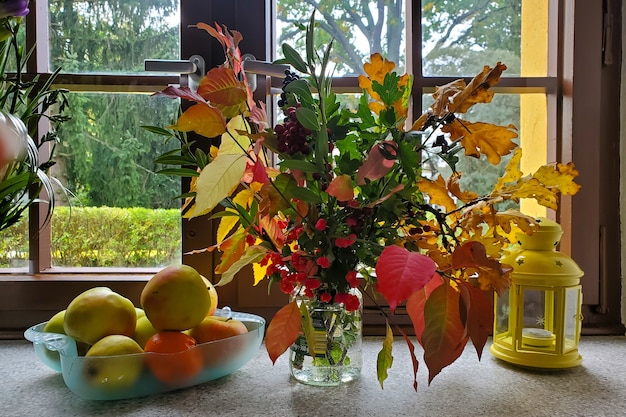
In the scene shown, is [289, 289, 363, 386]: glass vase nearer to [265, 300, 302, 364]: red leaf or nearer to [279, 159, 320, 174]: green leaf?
[265, 300, 302, 364]: red leaf

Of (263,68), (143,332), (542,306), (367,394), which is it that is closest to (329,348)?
(367,394)

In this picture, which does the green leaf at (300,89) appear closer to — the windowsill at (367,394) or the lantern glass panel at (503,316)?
the windowsill at (367,394)

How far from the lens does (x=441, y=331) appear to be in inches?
22.5

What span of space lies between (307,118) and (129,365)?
41cm

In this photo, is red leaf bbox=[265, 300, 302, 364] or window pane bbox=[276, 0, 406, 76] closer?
red leaf bbox=[265, 300, 302, 364]

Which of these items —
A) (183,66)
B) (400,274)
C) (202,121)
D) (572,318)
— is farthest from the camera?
(183,66)

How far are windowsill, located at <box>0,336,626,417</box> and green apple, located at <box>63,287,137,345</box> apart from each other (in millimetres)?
91

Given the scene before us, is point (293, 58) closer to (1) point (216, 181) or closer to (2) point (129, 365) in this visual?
(1) point (216, 181)

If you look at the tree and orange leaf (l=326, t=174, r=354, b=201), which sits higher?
the tree

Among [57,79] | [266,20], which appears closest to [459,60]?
[266,20]

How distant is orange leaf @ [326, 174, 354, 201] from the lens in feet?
1.95

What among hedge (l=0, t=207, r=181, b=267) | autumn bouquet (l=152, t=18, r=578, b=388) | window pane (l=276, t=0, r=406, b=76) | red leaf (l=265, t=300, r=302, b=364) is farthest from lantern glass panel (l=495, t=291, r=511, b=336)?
hedge (l=0, t=207, r=181, b=267)

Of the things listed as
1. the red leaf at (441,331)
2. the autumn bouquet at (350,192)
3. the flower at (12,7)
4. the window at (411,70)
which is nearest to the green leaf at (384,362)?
the autumn bouquet at (350,192)

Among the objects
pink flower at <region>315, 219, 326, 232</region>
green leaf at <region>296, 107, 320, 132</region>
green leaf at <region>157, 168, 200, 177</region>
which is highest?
green leaf at <region>296, 107, 320, 132</region>
